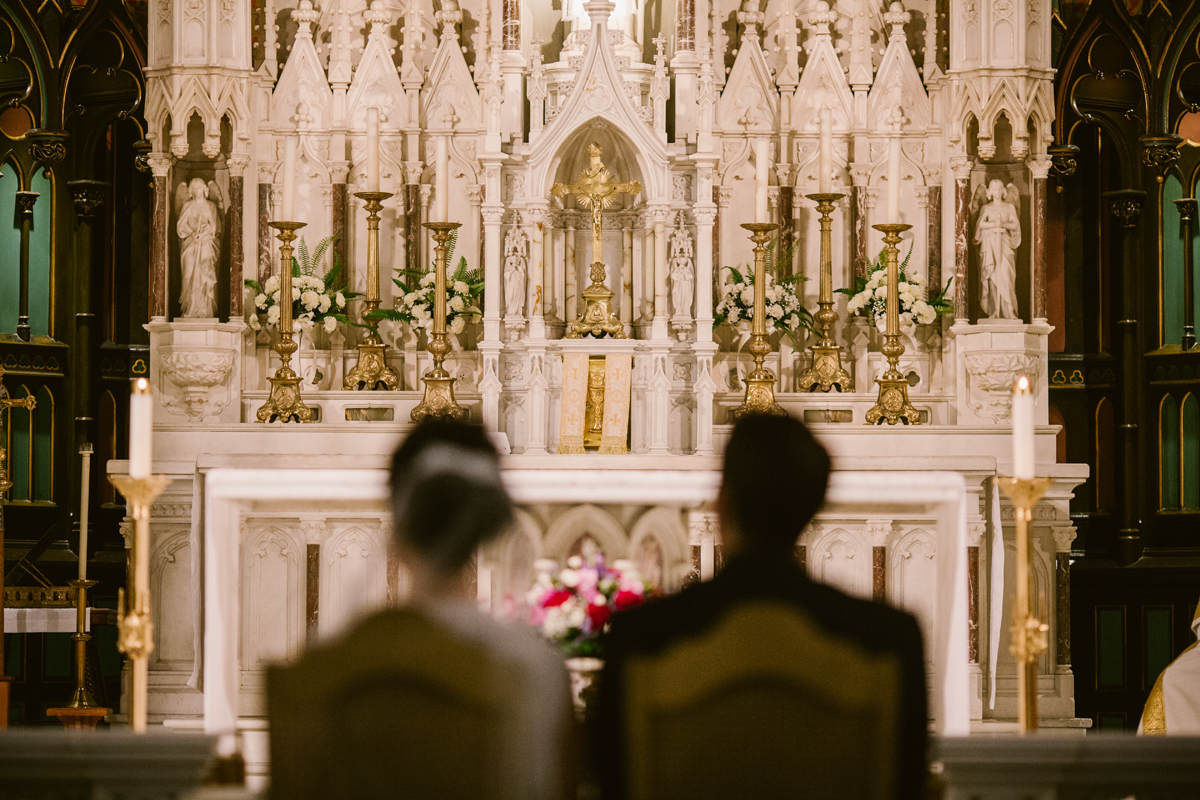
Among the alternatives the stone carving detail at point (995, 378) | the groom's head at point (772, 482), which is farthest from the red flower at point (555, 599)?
the stone carving detail at point (995, 378)

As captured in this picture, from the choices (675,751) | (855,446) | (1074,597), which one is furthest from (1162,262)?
(675,751)

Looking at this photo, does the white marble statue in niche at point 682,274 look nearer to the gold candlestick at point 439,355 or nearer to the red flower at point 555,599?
the gold candlestick at point 439,355

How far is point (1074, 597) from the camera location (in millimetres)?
11156

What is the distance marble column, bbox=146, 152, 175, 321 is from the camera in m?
9.16

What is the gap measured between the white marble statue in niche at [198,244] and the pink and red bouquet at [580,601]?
5766mm

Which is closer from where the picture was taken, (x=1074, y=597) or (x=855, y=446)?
(x=855, y=446)

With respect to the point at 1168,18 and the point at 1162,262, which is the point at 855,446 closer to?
the point at 1162,262

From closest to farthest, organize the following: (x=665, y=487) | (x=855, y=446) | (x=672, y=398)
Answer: (x=665, y=487) < (x=855, y=446) < (x=672, y=398)

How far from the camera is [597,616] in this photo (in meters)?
3.75

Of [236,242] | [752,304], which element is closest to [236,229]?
[236,242]

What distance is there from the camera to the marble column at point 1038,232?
9133 mm

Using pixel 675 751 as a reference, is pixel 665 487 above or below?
above

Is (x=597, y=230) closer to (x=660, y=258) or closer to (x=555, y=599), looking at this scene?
(x=660, y=258)

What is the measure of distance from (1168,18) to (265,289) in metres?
7.28
